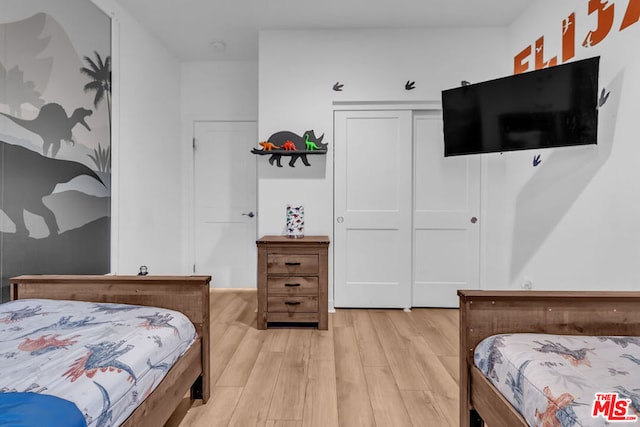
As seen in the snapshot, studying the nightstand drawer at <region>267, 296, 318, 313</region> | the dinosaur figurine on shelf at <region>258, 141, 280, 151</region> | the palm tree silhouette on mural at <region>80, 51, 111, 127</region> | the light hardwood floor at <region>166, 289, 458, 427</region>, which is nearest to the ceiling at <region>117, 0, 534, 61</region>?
the palm tree silhouette on mural at <region>80, 51, 111, 127</region>

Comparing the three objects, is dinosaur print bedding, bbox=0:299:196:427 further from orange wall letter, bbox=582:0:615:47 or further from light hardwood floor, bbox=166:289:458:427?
orange wall letter, bbox=582:0:615:47

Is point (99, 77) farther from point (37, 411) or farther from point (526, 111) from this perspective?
point (526, 111)

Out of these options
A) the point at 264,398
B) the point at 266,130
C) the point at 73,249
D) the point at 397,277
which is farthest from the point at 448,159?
the point at 73,249

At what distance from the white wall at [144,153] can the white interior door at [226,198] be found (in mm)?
242

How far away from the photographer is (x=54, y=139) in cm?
222

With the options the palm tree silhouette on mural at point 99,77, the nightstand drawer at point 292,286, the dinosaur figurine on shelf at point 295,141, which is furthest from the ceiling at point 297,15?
the nightstand drawer at point 292,286

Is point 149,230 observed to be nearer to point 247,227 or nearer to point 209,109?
point 247,227

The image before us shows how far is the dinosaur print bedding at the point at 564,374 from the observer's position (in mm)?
846

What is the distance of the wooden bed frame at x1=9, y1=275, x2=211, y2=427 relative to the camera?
64.7 inches

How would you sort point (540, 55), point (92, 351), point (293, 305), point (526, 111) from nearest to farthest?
point (92, 351), point (526, 111), point (540, 55), point (293, 305)

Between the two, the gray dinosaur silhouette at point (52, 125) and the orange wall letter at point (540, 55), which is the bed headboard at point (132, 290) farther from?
the orange wall letter at point (540, 55)

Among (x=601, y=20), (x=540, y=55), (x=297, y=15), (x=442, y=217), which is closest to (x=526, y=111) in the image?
(x=601, y=20)

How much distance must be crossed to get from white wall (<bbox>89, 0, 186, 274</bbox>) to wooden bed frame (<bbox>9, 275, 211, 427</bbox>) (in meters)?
1.08

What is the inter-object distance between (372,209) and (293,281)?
3.57 ft
